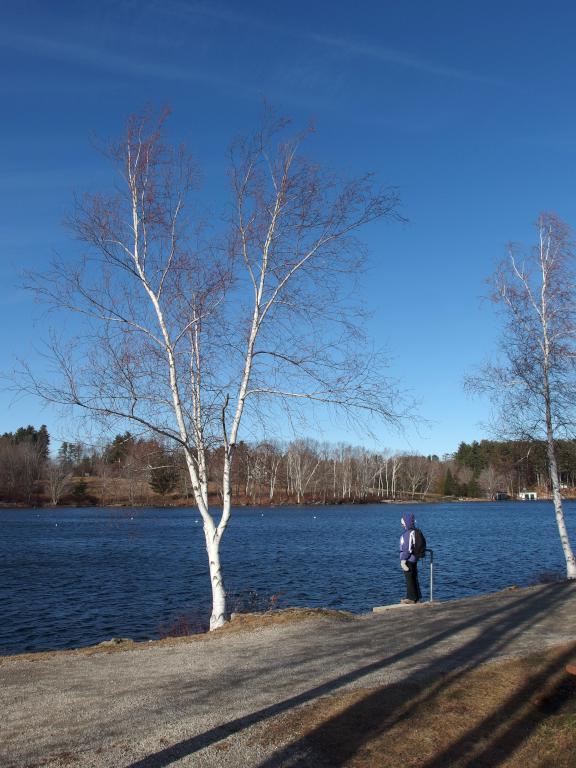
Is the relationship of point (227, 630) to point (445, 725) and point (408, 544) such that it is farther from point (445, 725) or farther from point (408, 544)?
point (445, 725)

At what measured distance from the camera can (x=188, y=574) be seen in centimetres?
2819

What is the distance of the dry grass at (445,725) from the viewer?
18.1ft

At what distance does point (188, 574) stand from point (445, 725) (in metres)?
23.2

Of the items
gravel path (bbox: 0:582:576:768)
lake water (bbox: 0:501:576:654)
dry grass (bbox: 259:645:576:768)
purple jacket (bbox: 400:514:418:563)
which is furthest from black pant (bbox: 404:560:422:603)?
dry grass (bbox: 259:645:576:768)

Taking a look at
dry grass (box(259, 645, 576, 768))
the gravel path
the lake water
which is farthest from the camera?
the lake water

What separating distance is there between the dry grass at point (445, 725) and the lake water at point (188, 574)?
24.0ft

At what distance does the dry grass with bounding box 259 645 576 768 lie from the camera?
5.51m

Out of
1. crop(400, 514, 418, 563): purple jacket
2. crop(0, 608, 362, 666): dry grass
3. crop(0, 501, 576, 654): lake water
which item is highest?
crop(400, 514, 418, 563): purple jacket

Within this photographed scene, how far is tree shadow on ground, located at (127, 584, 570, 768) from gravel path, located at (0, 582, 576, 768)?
0.02 m

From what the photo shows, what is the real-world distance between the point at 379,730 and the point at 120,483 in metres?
10.2

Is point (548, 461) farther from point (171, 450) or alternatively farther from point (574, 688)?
point (574, 688)

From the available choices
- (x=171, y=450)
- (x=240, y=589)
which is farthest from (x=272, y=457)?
(x=240, y=589)

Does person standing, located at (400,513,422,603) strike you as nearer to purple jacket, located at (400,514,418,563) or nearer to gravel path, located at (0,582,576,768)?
purple jacket, located at (400,514,418,563)

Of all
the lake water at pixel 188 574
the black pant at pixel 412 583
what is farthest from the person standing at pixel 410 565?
the lake water at pixel 188 574
